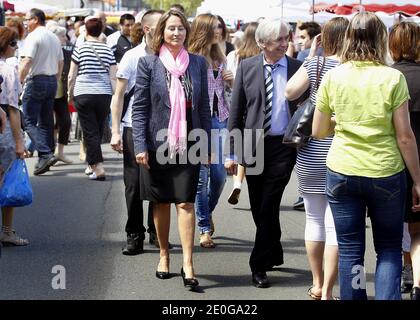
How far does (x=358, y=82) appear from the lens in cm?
488

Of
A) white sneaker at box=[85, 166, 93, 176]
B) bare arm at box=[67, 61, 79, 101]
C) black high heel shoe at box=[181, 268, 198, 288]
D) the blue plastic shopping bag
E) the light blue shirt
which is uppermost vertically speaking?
the light blue shirt

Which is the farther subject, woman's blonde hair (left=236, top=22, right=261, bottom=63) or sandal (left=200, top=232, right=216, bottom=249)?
woman's blonde hair (left=236, top=22, right=261, bottom=63)

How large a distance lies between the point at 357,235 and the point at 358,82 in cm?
84

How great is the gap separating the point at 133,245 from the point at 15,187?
3.68 feet

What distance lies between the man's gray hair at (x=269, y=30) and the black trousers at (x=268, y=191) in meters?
0.71

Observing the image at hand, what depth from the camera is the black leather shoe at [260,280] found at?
6.66 meters

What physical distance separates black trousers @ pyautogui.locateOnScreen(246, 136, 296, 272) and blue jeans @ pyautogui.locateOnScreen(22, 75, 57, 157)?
6.12 meters

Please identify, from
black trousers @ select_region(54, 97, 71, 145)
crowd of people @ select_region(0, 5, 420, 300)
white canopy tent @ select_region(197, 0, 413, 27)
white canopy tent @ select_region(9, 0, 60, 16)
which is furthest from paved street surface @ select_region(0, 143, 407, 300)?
white canopy tent @ select_region(9, 0, 60, 16)

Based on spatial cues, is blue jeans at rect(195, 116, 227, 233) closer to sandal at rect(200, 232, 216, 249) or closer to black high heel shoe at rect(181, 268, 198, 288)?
sandal at rect(200, 232, 216, 249)

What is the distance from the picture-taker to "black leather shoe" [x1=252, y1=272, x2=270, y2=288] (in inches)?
262

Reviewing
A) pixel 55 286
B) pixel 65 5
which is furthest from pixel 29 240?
pixel 65 5

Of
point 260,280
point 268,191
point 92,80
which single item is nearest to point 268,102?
point 268,191

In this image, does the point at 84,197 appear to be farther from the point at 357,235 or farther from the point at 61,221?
the point at 357,235

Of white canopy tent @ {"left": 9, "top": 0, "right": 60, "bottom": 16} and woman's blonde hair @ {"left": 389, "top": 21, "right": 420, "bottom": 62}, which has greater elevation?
woman's blonde hair @ {"left": 389, "top": 21, "right": 420, "bottom": 62}
